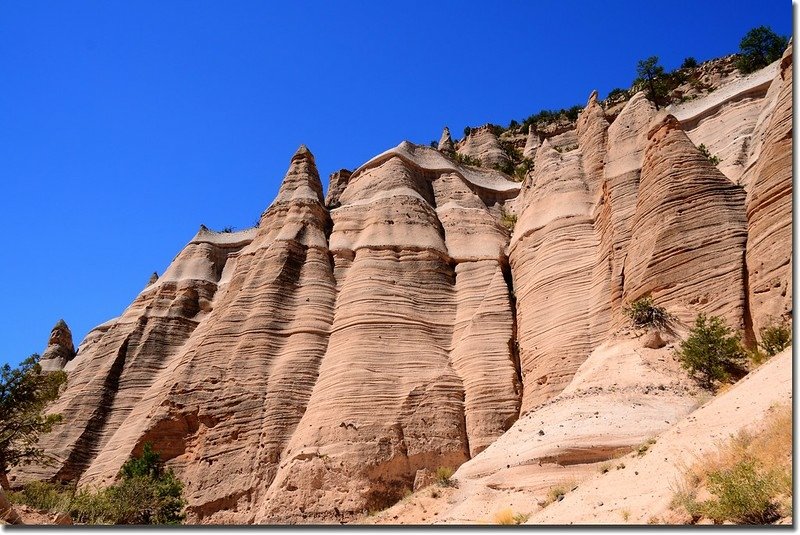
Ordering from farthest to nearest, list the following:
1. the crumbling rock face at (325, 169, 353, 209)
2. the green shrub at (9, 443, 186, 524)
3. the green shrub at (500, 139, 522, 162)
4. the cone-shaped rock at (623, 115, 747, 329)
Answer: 1. the green shrub at (500, 139, 522, 162)
2. the crumbling rock face at (325, 169, 353, 209)
3. the green shrub at (9, 443, 186, 524)
4. the cone-shaped rock at (623, 115, 747, 329)

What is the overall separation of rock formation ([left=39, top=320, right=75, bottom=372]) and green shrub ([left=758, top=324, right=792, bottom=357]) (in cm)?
4495

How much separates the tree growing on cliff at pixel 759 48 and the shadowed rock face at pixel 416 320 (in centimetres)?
1617

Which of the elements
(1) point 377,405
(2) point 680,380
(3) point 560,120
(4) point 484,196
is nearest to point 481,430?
(1) point 377,405

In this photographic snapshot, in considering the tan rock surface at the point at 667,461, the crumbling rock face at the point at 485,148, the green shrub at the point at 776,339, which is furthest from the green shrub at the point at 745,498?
the crumbling rock face at the point at 485,148

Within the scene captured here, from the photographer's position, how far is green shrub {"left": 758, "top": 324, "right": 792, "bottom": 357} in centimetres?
1599

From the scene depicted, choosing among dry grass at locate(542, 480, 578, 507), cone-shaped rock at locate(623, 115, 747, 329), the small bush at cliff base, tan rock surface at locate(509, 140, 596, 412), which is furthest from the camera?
tan rock surface at locate(509, 140, 596, 412)

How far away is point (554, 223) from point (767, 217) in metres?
12.5

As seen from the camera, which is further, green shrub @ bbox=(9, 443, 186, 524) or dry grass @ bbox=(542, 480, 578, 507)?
green shrub @ bbox=(9, 443, 186, 524)

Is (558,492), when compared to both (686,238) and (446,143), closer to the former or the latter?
(686,238)

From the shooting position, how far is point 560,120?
202 ft

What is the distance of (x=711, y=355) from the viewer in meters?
17.3

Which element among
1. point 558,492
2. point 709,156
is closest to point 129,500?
point 558,492

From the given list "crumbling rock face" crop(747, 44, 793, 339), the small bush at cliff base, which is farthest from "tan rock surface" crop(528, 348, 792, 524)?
the small bush at cliff base

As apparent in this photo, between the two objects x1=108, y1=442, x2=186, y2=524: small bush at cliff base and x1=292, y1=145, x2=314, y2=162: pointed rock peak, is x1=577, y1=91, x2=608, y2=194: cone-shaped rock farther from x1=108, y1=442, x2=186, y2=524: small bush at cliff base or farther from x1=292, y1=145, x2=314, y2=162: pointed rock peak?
x1=108, y1=442, x2=186, y2=524: small bush at cliff base
